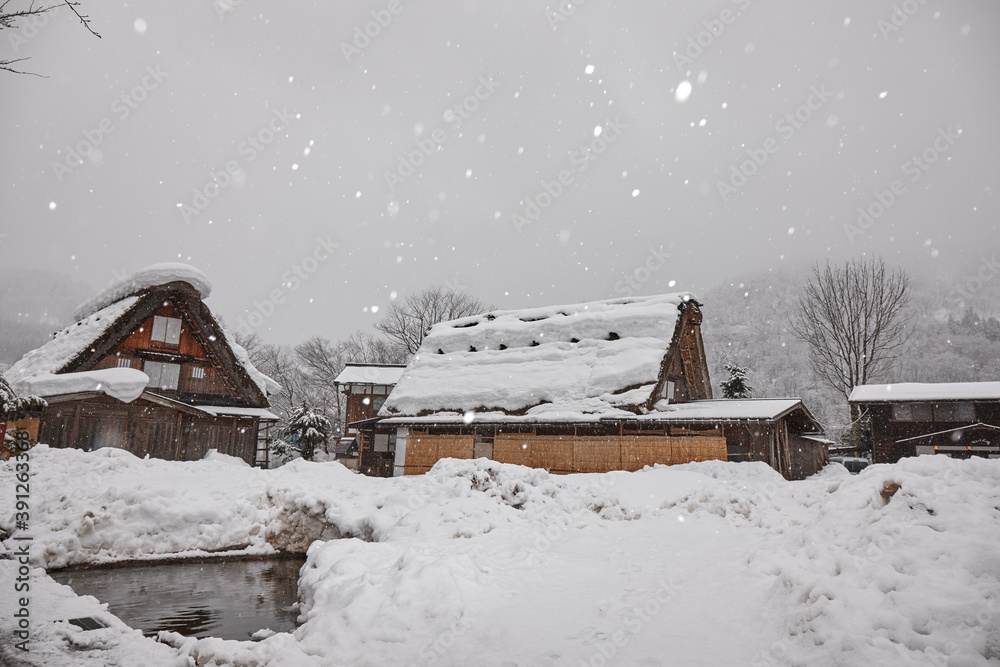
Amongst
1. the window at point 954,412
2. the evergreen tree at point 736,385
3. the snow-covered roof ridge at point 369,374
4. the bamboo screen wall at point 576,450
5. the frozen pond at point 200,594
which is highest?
the snow-covered roof ridge at point 369,374

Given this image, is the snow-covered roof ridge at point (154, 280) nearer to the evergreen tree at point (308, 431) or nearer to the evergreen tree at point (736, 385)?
the evergreen tree at point (308, 431)

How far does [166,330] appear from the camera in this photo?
25359 mm

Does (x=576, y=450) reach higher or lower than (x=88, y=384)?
lower

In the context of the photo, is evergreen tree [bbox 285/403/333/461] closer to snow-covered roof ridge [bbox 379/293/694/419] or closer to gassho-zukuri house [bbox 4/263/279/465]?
gassho-zukuri house [bbox 4/263/279/465]

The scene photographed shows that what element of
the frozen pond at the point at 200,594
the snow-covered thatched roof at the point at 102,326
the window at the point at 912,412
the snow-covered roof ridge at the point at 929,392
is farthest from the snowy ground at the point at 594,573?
the window at the point at 912,412

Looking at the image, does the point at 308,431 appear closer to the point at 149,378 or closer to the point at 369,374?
the point at 369,374

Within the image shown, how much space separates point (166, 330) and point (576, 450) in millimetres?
20436

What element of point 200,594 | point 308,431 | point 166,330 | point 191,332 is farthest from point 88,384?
point 200,594

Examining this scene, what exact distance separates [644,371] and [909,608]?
1551 cm

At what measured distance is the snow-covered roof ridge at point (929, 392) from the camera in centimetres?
2620

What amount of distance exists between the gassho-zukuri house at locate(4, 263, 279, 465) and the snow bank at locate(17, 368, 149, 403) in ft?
0.13

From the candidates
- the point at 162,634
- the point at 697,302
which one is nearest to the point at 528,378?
the point at 697,302

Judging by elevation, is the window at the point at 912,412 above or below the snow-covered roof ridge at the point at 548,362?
below

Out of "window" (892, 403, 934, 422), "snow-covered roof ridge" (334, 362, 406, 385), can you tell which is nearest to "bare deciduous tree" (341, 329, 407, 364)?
"snow-covered roof ridge" (334, 362, 406, 385)
